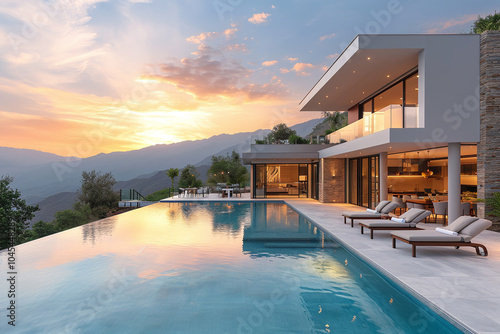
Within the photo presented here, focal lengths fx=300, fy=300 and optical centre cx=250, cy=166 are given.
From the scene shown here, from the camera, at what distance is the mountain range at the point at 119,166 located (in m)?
64.7

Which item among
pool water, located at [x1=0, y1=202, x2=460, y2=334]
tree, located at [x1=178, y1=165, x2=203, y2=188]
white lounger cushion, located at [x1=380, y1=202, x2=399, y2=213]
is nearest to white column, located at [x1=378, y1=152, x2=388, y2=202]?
white lounger cushion, located at [x1=380, y1=202, x2=399, y2=213]

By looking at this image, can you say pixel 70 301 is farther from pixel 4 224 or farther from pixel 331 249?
pixel 4 224

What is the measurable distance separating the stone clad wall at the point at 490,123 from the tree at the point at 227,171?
26.0 metres

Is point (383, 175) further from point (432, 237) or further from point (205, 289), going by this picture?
point (205, 289)

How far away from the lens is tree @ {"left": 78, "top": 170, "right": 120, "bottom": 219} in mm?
30578

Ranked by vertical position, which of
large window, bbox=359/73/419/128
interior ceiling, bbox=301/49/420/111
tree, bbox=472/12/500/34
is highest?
tree, bbox=472/12/500/34

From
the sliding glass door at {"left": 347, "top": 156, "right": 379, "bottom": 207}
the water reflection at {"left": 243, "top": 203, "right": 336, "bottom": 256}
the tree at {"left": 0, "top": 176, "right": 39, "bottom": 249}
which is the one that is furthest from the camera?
the tree at {"left": 0, "top": 176, "right": 39, "bottom": 249}

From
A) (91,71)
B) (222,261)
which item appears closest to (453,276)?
(222,261)

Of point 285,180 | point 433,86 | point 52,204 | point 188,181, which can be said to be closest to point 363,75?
point 433,86

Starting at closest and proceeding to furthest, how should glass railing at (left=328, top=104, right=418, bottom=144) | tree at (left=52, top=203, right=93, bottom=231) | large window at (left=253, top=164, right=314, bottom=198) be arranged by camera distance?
glass railing at (left=328, top=104, right=418, bottom=144) → large window at (left=253, top=164, right=314, bottom=198) → tree at (left=52, top=203, right=93, bottom=231)

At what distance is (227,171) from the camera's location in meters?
37.2

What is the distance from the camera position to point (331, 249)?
25.4 feet

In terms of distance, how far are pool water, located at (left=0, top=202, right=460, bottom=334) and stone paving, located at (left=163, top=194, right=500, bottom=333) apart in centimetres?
22

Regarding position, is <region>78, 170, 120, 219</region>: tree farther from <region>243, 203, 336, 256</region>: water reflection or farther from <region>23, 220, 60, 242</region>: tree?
<region>243, 203, 336, 256</region>: water reflection
